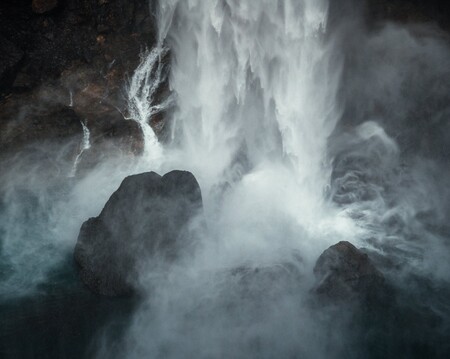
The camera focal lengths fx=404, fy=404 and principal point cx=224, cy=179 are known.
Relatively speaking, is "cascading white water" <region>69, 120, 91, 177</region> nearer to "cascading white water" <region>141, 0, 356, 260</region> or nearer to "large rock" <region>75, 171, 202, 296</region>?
"cascading white water" <region>141, 0, 356, 260</region>

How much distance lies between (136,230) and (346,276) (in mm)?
7309

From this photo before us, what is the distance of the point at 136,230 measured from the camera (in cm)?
1438

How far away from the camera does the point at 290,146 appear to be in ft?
64.2

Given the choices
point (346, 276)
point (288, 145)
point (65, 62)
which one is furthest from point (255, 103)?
point (346, 276)

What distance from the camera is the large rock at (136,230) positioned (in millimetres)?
13828

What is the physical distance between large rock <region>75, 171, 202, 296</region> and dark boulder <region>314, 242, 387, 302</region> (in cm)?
493

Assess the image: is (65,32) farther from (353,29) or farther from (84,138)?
(353,29)

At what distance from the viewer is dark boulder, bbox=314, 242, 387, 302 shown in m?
12.9

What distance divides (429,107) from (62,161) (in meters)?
17.8

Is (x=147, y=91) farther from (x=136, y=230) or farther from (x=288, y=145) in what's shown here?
(x=136, y=230)

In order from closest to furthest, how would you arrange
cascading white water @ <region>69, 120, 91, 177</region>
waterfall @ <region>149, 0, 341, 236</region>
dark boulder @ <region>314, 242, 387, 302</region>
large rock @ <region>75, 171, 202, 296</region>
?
1. dark boulder @ <region>314, 242, 387, 302</region>
2. large rock @ <region>75, 171, 202, 296</region>
3. waterfall @ <region>149, 0, 341, 236</region>
4. cascading white water @ <region>69, 120, 91, 177</region>

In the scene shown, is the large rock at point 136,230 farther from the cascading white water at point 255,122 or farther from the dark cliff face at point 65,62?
the dark cliff face at point 65,62

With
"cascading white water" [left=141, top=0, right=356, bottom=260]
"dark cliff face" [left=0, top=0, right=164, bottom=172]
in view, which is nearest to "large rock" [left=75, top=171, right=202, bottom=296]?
"cascading white water" [left=141, top=0, right=356, bottom=260]

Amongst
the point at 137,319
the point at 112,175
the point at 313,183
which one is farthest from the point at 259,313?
the point at 112,175
